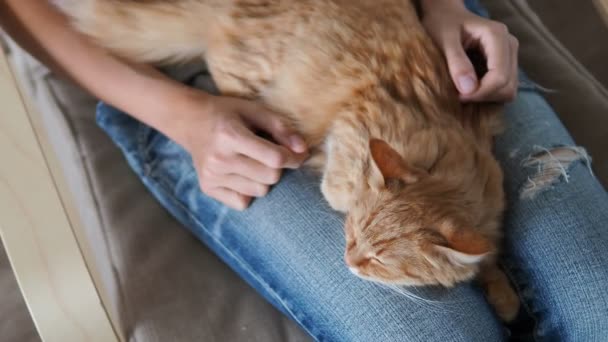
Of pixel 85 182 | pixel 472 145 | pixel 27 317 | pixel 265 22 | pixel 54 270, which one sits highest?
pixel 265 22

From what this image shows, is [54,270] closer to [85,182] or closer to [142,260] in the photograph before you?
[142,260]

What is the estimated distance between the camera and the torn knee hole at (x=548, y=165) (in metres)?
0.92

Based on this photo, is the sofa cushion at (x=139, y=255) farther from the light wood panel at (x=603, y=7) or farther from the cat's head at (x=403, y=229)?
the light wood panel at (x=603, y=7)

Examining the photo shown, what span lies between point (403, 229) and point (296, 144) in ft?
0.71

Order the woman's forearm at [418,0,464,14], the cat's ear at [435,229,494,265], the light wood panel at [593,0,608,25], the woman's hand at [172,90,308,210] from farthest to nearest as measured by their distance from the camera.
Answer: the light wood panel at [593,0,608,25]
the woman's forearm at [418,0,464,14]
the woman's hand at [172,90,308,210]
the cat's ear at [435,229,494,265]

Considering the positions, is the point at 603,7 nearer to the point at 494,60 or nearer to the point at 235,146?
the point at 494,60

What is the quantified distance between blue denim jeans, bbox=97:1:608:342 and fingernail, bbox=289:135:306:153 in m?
0.06

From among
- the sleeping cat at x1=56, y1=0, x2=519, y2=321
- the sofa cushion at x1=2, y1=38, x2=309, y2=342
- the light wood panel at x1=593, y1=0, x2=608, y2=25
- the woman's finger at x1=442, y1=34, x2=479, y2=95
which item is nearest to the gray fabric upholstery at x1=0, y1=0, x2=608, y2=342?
the sofa cushion at x1=2, y1=38, x2=309, y2=342

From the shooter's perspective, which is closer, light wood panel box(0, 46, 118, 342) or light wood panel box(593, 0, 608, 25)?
light wood panel box(0, 46, 118, 342)

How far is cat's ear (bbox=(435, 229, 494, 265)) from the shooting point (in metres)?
0.74

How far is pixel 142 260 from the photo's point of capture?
1035mm

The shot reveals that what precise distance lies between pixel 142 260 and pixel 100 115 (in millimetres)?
303

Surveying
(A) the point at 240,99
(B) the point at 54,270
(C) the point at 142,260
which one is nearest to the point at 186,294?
(C) the point at 142,260

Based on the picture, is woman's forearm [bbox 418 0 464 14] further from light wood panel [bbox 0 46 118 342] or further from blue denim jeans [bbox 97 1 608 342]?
light wood panel [bbox 0 46 118 342]
